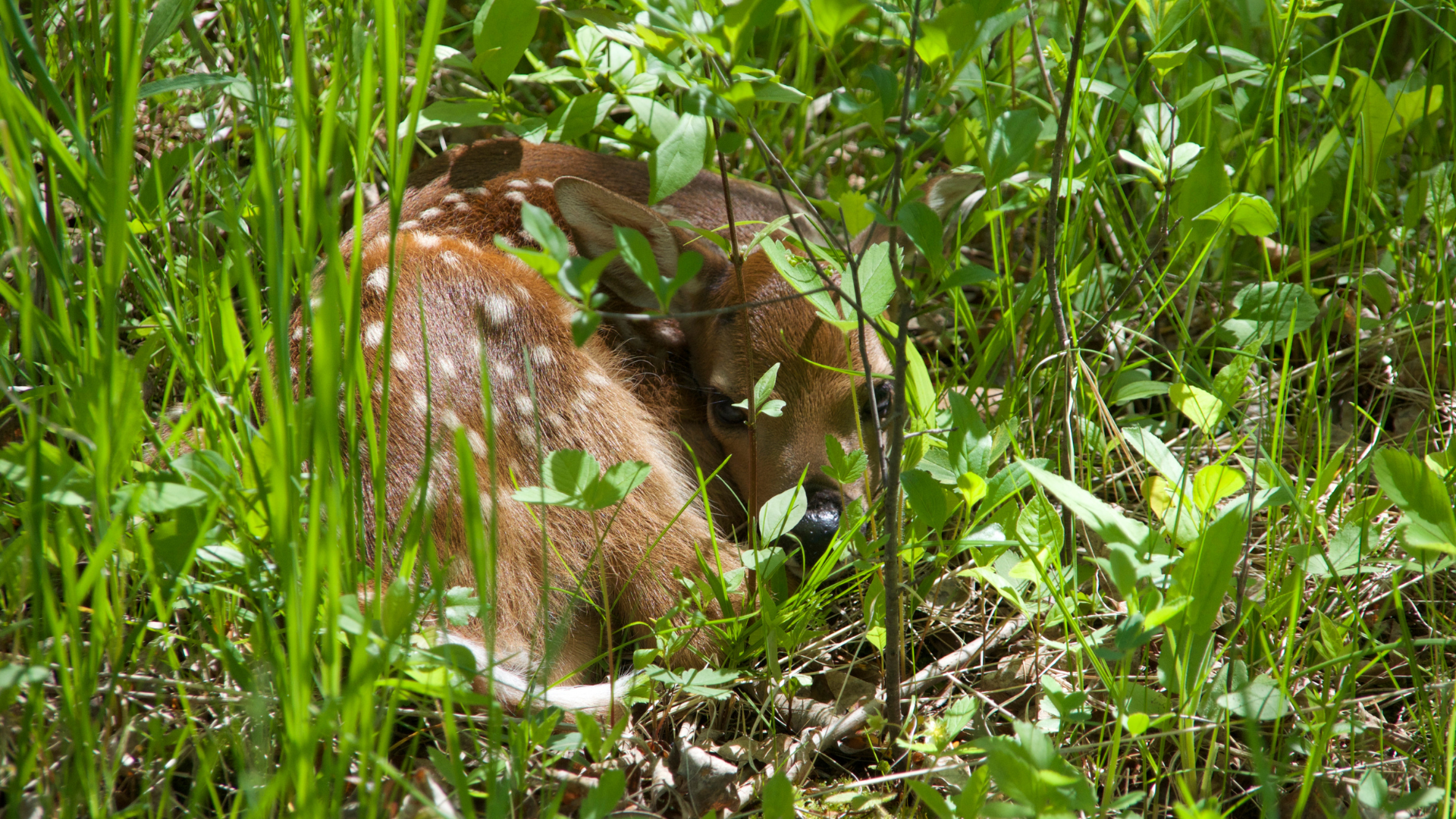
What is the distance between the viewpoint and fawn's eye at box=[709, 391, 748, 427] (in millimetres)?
2941

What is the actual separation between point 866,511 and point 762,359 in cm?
73

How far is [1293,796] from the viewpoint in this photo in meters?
1.87

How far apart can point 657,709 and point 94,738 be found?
3.30 ft

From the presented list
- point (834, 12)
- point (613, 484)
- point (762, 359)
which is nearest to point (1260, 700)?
point (613, 484)

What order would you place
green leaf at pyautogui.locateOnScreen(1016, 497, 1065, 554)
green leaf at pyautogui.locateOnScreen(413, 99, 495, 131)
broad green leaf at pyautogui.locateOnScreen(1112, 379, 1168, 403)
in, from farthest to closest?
green leaf at pyautogui.locateOnScreen(413, 99, 495, 131) → broad green leaf at pyautogui.locateOnScreen(1112, 379, 1168, 403) → green leaf at pyautogui.locateOnScreen(1016, 497, 1065, 554)

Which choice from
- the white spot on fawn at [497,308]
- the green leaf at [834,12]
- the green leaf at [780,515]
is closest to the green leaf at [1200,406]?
the green leaf at [780,515]

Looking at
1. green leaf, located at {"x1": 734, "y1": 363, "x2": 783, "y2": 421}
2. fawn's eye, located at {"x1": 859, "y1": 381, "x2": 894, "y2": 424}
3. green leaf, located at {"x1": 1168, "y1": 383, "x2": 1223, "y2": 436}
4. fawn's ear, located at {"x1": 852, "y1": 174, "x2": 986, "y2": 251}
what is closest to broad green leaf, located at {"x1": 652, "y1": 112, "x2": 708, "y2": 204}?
green leaf, located at {"x1": 734, "y1": 363, "x2": 783, "y2": 421}

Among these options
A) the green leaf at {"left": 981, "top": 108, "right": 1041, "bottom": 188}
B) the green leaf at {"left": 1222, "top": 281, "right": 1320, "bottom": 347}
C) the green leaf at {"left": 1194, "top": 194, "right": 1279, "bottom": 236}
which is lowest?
the green leaf at {"left": 1222, "top": 281, "right": 1320, "bottom": 347}

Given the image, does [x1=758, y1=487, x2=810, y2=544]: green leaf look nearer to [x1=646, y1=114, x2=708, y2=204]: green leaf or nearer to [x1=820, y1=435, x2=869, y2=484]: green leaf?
[x1=820, y1=435, x2=869, y2=484]: green leaf

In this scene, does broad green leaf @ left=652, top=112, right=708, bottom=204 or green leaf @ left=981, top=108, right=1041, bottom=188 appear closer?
broad green leaf @ left=652, top=112, right=708, bottom=204

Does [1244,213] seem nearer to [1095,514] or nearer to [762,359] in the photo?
[1095,514]

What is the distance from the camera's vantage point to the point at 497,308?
2.55 meters

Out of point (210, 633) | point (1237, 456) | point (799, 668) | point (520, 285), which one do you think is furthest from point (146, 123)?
point (1237, 456)

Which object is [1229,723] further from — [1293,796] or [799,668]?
[799,668]
